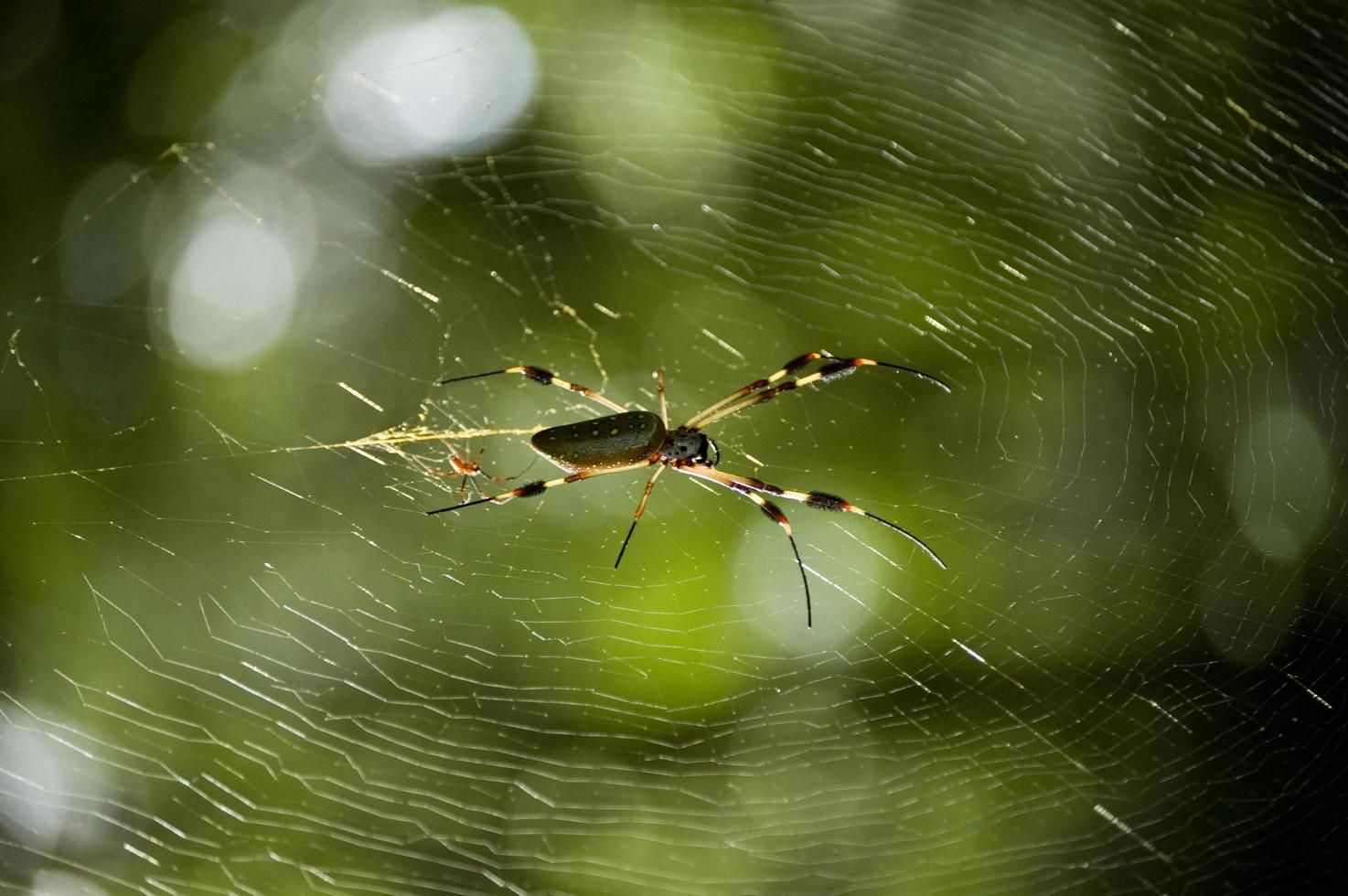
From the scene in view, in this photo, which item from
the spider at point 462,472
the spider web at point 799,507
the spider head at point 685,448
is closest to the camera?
the spider at point 462,472

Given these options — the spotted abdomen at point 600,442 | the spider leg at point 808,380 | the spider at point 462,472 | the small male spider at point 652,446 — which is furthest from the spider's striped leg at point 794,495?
the spider at point 462,472

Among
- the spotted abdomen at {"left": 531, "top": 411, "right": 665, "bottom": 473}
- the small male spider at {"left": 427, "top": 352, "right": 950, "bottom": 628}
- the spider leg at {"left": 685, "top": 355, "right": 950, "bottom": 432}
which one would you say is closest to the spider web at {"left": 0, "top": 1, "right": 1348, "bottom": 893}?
the spider leg at {"left": 685, "top": 355, "right": 950, "bottom": 432}

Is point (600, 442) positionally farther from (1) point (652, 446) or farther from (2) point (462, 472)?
(2) point (462, 472)

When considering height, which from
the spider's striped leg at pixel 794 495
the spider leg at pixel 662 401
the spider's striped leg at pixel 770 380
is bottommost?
the spider's striped leg at pixel 794 495

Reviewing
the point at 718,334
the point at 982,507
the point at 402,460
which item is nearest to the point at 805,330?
the point at 718,334

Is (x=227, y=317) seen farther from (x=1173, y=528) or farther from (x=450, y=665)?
(x=1173, y=528)

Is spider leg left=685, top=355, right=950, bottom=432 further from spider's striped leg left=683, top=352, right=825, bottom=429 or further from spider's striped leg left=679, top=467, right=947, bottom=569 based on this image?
spider's striped leg left=679, top=467, right=947, bottom=569

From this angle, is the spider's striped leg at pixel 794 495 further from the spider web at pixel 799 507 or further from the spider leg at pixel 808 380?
the spider web at pixel 799 507
